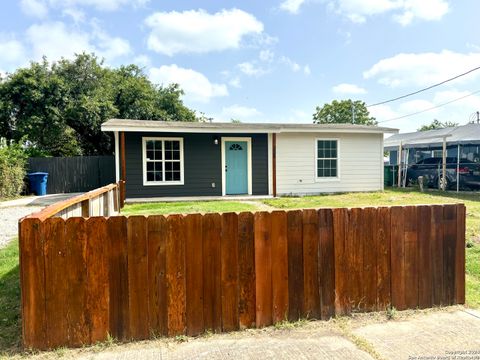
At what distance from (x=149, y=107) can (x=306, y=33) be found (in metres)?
12.0

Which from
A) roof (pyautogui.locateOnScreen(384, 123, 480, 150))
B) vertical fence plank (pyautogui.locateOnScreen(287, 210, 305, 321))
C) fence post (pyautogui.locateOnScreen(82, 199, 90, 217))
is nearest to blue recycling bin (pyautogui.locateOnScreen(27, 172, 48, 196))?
fence post (pyautogui.locateOnScreen(82, 199, 90, 217))

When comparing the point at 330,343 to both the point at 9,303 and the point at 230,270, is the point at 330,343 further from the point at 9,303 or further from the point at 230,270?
the point at 9,303

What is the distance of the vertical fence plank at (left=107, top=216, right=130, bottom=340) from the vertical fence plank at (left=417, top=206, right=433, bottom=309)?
260 centimetres

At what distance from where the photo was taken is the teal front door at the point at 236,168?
1283cm

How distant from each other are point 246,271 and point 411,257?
1.58m

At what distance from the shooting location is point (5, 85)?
19.0m

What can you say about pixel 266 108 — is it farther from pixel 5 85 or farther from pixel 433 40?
pixel 5 85

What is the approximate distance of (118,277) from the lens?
101 inches

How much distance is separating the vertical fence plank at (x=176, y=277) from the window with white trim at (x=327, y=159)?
11.7 meters

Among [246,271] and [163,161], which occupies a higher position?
[163,161]

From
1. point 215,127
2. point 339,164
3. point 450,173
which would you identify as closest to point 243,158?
point 215,127

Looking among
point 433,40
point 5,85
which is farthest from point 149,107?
point 433,40

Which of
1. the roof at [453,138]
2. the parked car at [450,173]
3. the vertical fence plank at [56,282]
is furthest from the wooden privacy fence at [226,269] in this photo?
Result: the roof at [453,138]

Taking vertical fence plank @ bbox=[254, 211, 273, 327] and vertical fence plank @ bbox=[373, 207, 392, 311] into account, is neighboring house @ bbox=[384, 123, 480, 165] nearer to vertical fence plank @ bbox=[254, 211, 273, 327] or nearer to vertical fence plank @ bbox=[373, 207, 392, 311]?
vertical fence plank @ bbox=[373, 207, 392, 311]
